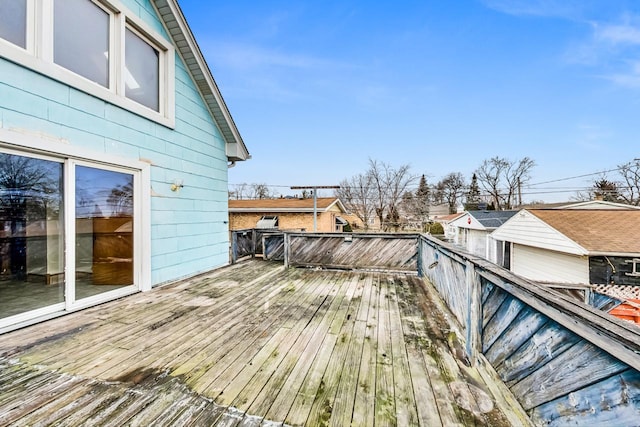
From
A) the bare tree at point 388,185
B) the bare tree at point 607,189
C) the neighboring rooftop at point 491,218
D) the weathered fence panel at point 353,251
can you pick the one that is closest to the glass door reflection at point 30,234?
the weathered fence panel at point 353,251

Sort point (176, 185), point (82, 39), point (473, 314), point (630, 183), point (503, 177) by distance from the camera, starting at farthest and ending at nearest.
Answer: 1. point (503, 177)
2. point (630, 183)
3. point (176, 185)
4. point (82, 39)
5. point (473, 314)

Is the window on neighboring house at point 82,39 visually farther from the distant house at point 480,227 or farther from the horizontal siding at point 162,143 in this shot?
the distant house at point 480,227

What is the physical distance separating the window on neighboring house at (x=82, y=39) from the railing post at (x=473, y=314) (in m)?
4.83

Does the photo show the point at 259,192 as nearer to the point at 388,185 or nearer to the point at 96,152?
the point at 388,185

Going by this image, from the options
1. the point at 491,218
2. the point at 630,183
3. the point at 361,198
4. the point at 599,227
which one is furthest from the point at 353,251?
the point at 630,183

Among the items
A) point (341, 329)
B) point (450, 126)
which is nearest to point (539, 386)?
point (341, 329)

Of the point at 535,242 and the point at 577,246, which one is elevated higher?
the point at 577,246

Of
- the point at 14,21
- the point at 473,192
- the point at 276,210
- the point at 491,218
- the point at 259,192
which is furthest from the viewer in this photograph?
the point at 473,192

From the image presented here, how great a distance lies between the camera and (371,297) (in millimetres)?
3865

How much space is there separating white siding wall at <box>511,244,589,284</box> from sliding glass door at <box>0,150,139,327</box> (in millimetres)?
11971

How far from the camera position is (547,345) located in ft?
4.56

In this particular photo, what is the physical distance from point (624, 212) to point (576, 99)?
8.68m

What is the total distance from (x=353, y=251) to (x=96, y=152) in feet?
15.0

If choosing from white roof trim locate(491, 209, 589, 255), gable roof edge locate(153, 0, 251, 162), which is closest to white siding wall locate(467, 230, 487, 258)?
white roof trim locate(491, 209, 589, 255)
